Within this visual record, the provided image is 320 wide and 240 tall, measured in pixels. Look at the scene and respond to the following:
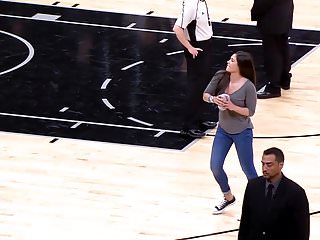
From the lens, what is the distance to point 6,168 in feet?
46.3

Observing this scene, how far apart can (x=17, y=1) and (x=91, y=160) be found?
24.5 ft

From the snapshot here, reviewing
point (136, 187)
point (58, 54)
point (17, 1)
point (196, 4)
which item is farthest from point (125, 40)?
point (136, 187)

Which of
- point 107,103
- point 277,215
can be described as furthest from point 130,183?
point 277,215

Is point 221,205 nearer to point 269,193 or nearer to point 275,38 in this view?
point 269,193

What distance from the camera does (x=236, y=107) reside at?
1209 centimetres

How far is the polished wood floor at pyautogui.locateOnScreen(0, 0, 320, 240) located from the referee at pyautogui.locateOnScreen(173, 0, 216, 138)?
13.2 inches

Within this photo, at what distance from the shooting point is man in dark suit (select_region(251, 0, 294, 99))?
54.1 feet

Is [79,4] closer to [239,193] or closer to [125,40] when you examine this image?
[125,40]

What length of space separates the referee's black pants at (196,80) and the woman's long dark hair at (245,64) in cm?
262

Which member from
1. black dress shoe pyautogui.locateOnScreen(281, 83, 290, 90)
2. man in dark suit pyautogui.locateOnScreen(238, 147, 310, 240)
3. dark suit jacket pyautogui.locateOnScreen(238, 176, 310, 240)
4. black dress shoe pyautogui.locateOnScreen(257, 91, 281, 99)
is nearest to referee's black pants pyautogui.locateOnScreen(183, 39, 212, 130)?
black dress shoe pyautogui.locateOnScreen(257, 91, 281, 99)

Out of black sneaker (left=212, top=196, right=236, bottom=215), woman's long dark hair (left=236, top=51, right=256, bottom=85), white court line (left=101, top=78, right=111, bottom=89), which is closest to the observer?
woman's long dark hair (left=236, top=51, right=256, bottom=85)

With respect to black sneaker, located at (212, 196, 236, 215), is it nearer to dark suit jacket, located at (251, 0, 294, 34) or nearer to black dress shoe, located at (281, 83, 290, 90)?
dark suit jacket, located at (251, 0, 294, 34)

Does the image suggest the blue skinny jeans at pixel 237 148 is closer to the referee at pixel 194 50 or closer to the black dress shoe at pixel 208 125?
the referee at pixel 194 50

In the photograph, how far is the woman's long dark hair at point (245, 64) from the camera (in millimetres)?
12055
